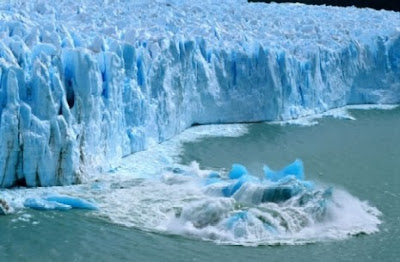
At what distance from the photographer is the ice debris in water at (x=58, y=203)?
6000 mm

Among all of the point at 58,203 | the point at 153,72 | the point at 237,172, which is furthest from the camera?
the point at 153,72

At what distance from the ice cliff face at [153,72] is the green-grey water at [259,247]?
68 cm

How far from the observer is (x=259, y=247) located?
549 cm

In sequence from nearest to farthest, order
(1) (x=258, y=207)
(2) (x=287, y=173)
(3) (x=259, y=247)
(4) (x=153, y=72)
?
1. (3) (x=259, y=247)
2. (1) (x=258, y=207)
3. (2) (x=287, y=173)
4. (4) (x=153, y=72)

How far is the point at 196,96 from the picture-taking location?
10203mm

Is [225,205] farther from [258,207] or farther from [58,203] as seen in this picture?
[58,203]

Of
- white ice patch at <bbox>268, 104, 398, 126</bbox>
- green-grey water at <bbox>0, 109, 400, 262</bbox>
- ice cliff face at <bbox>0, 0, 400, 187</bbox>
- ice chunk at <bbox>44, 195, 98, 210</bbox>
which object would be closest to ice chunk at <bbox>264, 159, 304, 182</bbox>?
green-grey water at <bbox>0, 109, 400, 262</bbox>

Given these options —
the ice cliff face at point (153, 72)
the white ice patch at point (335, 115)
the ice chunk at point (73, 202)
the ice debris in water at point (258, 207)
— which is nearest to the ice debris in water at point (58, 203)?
the ice chunk at point (73, 202)

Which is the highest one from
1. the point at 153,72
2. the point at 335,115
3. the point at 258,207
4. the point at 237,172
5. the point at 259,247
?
the point at 153,72

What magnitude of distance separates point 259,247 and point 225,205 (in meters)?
0.63

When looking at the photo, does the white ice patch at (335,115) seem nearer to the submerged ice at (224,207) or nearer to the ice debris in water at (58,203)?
the submerged ice at (224,207)

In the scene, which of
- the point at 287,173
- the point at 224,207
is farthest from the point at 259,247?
the point at 287,173

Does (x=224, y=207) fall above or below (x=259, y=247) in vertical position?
above

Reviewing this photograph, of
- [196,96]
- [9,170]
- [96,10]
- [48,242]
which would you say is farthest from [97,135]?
[96,10]
